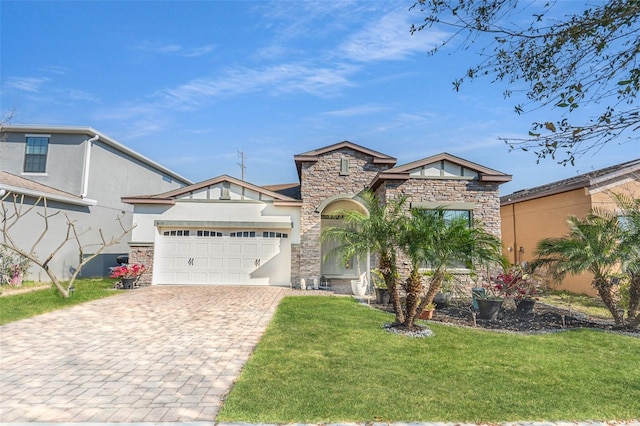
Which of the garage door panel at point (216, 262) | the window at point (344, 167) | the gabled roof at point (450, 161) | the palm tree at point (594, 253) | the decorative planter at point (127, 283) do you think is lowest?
the decorative planter at point (127, 283)

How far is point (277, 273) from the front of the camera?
15.8 m

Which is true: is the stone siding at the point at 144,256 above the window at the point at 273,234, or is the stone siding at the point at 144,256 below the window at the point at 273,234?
below

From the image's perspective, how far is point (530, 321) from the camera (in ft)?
30.3

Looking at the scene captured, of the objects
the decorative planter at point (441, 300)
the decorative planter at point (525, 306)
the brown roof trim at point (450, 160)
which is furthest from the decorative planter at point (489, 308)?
the brown roof trim at point (450, 160)

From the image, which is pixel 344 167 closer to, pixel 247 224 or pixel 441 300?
pixel 247 224

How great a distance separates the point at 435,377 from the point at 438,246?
10.5 feet

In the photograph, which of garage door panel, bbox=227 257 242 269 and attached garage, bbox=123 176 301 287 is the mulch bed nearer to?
attached garage, bbox=123 176 301 287

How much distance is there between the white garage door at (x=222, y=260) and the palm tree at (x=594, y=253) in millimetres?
10318

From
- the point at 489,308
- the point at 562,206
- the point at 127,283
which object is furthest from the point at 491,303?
the point at 127,283

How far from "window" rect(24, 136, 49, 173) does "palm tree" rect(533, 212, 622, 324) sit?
22.1 m

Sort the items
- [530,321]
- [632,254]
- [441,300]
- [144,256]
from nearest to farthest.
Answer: [632,254]
[530,321]
[441,300]
[144,256]

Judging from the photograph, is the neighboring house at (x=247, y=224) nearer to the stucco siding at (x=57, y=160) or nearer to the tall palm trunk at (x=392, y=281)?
the stucco siding at (x=57, y=160)

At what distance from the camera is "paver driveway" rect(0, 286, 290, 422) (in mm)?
4088

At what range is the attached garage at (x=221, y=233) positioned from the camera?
51.1 feet
